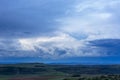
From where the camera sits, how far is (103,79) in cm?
8469

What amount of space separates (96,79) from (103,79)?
1905 millimetres

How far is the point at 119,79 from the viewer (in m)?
84.3

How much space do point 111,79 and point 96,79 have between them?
13.0 ft

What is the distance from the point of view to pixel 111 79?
8438cm

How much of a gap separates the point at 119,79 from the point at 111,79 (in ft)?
6.89

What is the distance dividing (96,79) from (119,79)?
6036mm

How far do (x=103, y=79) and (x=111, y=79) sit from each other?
2.09 metres

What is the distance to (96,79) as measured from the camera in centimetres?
8538
